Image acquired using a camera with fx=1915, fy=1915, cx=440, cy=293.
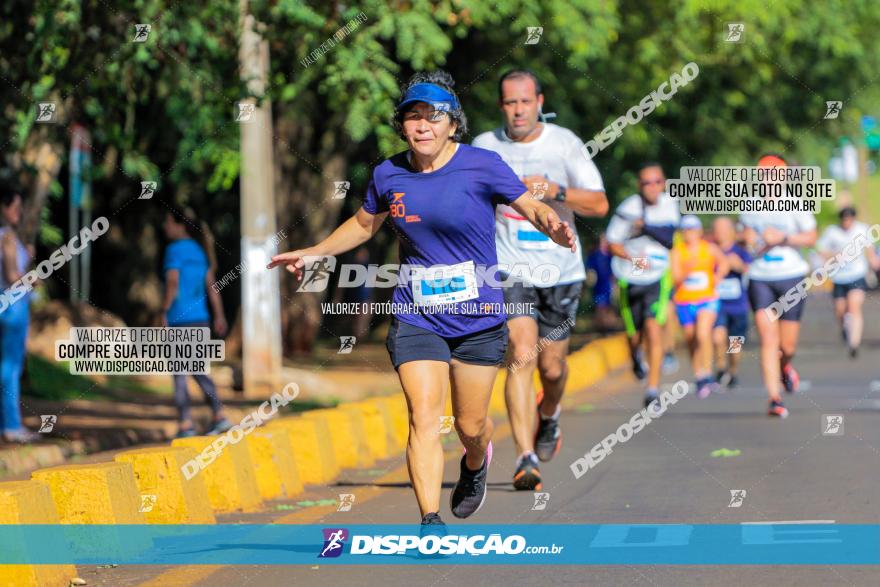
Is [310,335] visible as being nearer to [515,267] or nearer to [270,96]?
[270,96]

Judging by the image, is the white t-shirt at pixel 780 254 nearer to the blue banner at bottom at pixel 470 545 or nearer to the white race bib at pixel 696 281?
the white race bib at pixel 696 281

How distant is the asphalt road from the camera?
778 cm

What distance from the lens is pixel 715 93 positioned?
29.6m

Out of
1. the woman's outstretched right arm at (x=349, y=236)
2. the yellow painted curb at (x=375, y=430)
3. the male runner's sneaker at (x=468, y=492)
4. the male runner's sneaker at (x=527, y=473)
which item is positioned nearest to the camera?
the woman's outstretched right arm at (x=349, y=236)

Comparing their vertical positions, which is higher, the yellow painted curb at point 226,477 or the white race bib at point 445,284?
the white race bib at point 445,284

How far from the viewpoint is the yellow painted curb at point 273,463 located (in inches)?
433

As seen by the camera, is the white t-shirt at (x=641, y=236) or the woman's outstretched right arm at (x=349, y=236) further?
the white t-shirt at (x=641, y=236)

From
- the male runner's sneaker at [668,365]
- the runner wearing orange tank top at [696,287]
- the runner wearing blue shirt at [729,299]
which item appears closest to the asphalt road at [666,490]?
the runner wearing orange tank top at [696,287]

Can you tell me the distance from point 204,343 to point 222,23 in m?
2.50

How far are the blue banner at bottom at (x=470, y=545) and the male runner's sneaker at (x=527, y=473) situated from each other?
122cm

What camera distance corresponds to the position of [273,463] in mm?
11109

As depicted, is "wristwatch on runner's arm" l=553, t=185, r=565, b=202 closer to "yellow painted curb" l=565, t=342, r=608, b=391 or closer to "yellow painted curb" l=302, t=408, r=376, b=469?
"yellow painted curb" l=302, t=408, r=376, b=469

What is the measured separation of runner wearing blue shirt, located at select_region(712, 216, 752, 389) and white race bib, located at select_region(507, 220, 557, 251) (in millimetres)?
8665

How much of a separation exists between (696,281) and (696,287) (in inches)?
2.3
